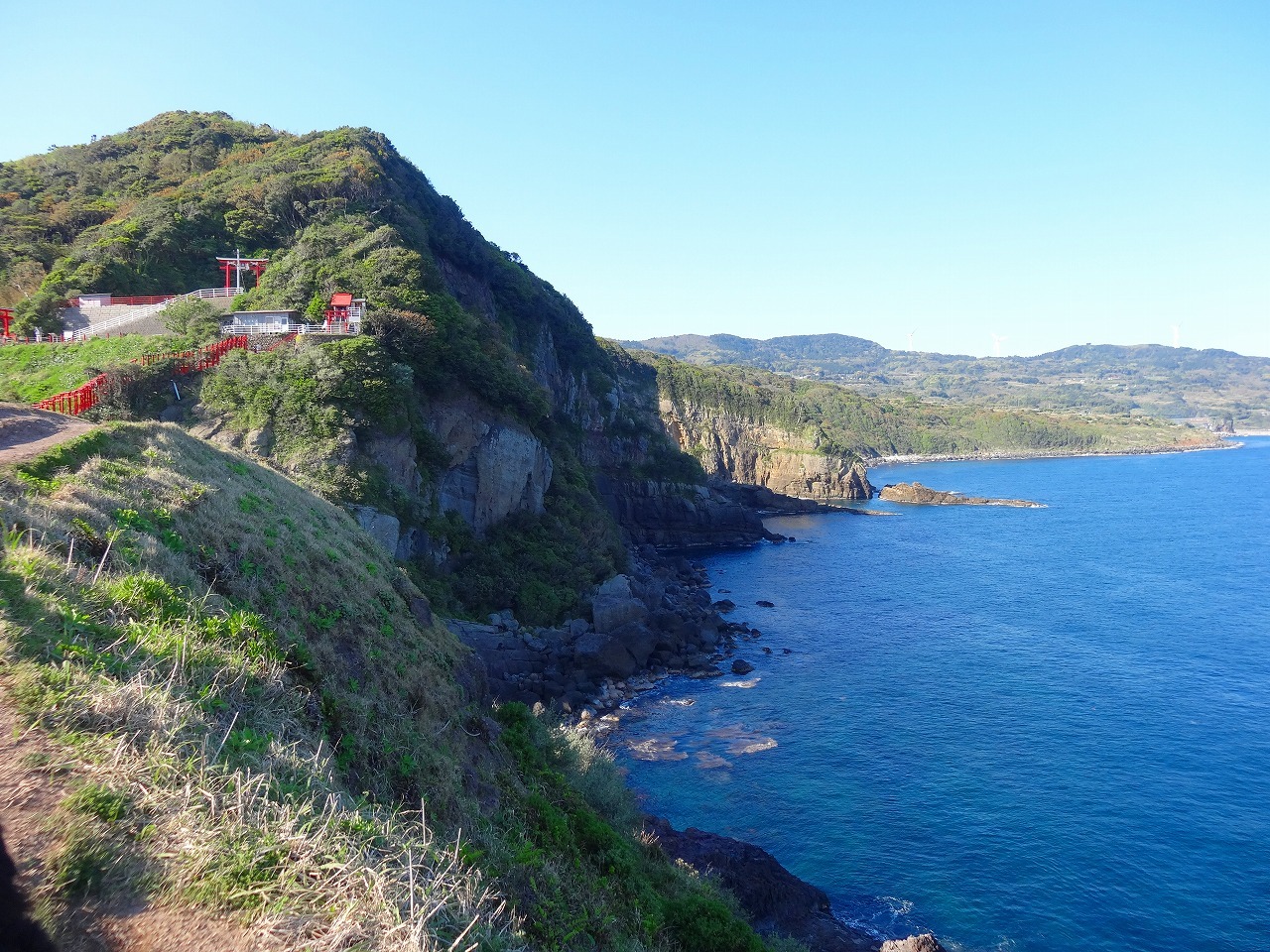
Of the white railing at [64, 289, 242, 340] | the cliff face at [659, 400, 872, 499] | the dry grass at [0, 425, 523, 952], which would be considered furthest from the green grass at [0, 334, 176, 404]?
the cliff face at [659, 400, 872, 499]

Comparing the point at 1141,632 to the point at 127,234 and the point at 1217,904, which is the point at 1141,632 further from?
the point at 127,234

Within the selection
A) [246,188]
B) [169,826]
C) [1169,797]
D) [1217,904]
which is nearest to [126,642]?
[169,826]

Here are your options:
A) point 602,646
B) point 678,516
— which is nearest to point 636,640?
point 602,646

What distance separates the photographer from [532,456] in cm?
4700

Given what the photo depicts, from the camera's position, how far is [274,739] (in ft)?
26.8

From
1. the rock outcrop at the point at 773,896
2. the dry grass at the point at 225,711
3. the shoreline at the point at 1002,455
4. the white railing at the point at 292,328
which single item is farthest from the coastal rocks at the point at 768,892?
the shoreline at the point at 1002,455

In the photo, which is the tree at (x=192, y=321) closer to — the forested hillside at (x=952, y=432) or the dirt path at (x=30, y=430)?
the dirt path at (x=30, y=430)

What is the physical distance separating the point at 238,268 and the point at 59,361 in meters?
13.1

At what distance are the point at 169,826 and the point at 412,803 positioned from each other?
600 centimetres

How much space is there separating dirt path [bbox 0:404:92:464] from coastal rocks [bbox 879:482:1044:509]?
109825mm

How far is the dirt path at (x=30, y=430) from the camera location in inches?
487

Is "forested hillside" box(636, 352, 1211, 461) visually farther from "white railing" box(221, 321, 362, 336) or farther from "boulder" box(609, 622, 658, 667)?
"white railing" box(221, 321, 362, 336)

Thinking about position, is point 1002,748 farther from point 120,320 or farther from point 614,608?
point 120,320

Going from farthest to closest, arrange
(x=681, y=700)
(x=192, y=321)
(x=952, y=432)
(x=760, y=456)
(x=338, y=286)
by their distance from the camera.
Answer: (x=952, y=432) < (x=760, y=456) < (x=338, y=286) < (x=681, y=700) < (x=192, y=321)
